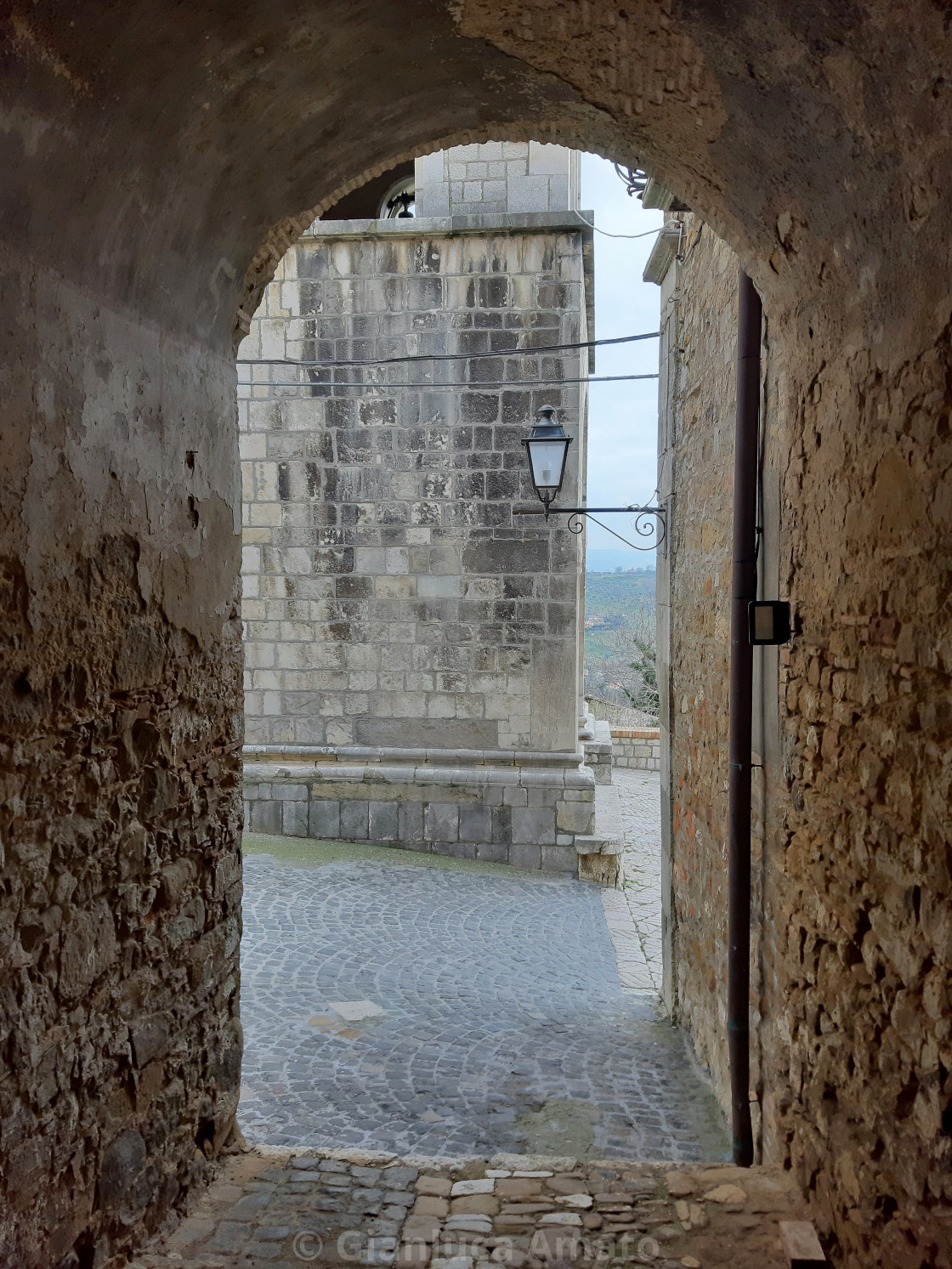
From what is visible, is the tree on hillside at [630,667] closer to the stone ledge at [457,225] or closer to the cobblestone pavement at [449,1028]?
the stone ledge at [457,225]

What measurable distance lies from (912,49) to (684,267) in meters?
3.75

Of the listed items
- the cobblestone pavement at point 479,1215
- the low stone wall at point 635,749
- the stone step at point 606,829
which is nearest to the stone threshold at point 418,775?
the stone step at point 606,829

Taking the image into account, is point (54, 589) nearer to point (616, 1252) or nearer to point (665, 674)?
point (616, 1252)

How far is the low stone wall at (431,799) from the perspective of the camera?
26.3 ft

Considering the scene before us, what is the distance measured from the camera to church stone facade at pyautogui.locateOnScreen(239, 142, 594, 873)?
8.05 metres

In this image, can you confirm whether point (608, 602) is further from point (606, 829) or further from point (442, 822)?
point (442, 822)

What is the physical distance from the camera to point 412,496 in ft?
27.0

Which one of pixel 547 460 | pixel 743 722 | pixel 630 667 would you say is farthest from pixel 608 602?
pixel 743 722

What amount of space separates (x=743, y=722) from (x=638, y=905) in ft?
15.3

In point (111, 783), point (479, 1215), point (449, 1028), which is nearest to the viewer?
point (111, 783)

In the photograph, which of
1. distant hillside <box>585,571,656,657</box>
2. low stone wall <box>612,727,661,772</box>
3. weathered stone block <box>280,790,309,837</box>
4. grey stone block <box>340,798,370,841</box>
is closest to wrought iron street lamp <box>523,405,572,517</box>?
grey stone block <box>340,798,370,841</box>

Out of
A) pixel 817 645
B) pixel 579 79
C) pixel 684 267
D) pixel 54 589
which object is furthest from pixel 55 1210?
pixel 684 267

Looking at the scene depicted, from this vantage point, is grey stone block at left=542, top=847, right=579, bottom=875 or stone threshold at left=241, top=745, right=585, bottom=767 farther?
stone threshold at left=241, top=745, right=585, bottom=767

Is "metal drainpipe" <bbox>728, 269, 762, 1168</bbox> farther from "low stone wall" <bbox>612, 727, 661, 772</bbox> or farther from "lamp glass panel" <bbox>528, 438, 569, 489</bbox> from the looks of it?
"low stone wall" <bbox>612, 727, 661, 772</bbox>
